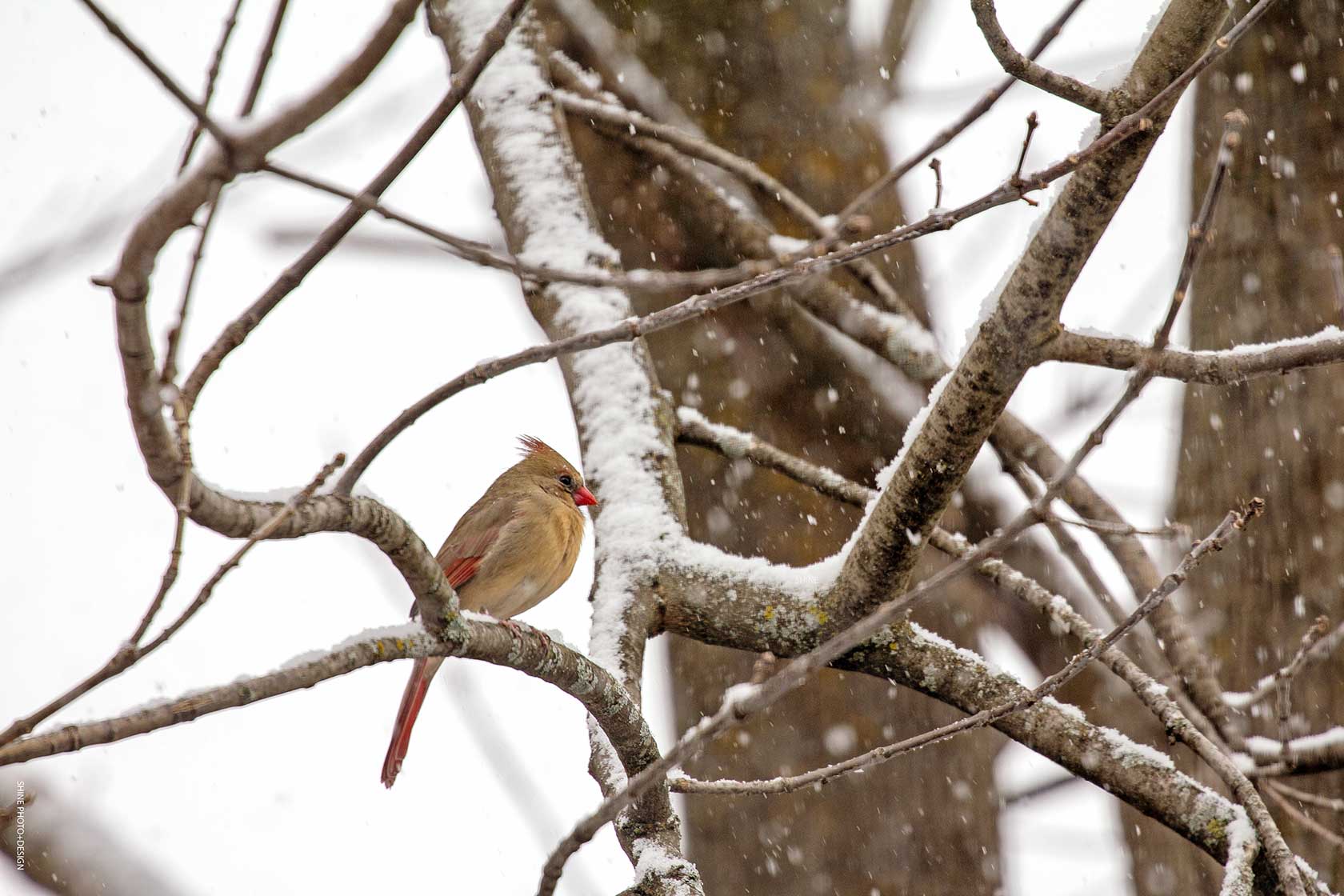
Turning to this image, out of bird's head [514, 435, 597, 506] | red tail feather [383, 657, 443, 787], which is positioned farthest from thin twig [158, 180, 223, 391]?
bird's head [514, 435, 597, 506]

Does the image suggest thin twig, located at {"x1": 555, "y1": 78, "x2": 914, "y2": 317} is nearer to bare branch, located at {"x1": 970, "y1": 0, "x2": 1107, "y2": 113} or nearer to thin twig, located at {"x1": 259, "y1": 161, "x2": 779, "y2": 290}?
bare branch, located at {"x1": 970, "y1": 0, "x2": 1107, "y2": 113}

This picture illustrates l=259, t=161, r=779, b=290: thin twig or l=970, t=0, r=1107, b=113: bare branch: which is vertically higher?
l=970, t=0, r=1107, b=113: bare branch

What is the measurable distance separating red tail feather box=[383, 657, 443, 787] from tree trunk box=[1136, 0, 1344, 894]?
2.78 meters

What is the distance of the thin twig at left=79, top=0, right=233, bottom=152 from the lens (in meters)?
1.16

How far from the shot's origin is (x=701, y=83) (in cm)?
492

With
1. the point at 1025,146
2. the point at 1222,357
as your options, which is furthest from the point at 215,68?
the point at 1222,357

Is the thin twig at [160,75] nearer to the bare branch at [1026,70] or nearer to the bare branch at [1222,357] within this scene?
the bare branch at [1026,70]

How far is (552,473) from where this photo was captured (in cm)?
441

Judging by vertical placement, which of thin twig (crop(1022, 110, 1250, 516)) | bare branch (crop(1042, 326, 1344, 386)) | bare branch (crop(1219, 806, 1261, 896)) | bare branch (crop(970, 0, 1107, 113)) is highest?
bare branch (crop(970, 0, 1107, 113))

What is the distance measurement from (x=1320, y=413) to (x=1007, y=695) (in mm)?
2075

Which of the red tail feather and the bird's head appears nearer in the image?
the red tail feather

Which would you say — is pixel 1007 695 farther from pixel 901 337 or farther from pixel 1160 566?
pixel 1160 566

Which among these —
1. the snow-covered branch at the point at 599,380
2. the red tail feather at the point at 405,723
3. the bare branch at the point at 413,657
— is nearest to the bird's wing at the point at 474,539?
the red tail feather at the point at 405,723

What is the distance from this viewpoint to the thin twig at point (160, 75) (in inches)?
45.8
